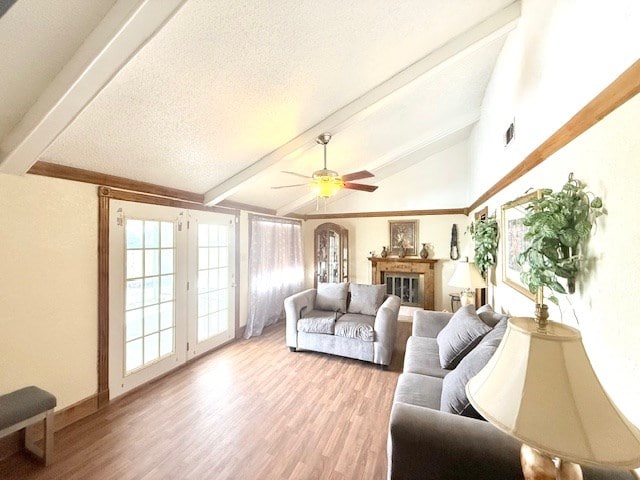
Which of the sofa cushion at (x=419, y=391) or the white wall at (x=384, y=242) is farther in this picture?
the white wall at (x=384, y=242)

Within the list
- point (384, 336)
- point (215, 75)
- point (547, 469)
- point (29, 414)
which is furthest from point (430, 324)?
point (29, 414)

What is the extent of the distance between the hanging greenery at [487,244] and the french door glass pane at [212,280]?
3328 mm

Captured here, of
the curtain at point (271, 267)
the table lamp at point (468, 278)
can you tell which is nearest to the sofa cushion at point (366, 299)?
the table lamp at point (468, 278)

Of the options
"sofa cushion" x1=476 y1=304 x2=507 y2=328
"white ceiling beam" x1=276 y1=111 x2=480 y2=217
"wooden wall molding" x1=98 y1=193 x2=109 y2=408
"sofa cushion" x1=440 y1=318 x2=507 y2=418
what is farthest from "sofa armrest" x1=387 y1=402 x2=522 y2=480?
"white ceiling beam" x1=276 y1=111 x2=480 y2=217

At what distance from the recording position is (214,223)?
387 centimetres

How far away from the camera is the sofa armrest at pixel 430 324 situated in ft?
10.4

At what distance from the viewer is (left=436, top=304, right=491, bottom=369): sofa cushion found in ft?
6.91

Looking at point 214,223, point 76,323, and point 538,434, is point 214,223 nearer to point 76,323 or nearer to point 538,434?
point 76,323

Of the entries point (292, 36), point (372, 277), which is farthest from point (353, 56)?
point (372, 277)

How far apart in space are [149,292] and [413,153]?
4454 mm

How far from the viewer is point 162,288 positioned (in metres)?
3.12

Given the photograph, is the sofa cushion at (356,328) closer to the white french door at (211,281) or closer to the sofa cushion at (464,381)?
the sofa cushion at (464,381)

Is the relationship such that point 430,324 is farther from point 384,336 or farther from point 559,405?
point 559,405

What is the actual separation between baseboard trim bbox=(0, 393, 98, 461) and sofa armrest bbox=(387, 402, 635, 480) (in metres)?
2.64
